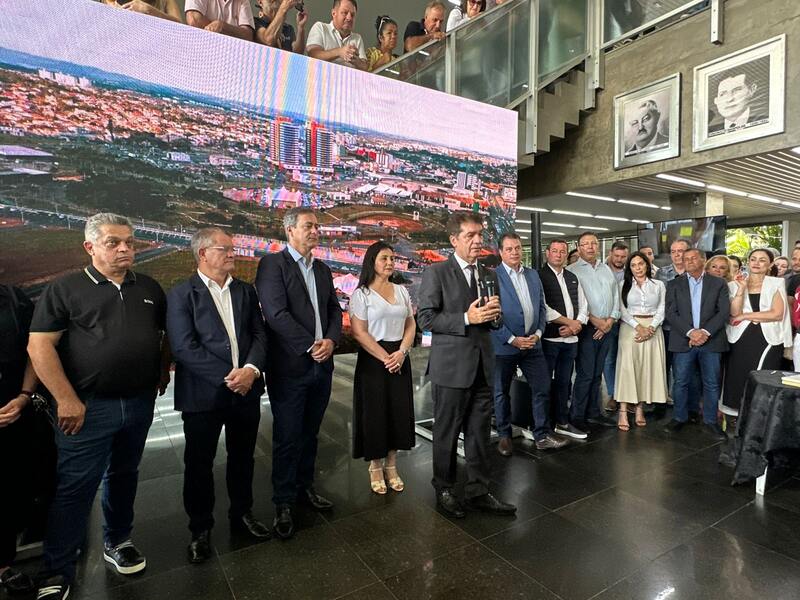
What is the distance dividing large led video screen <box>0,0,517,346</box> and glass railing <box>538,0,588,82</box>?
9.76ft

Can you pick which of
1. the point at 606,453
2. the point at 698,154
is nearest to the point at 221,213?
the point at 606,453

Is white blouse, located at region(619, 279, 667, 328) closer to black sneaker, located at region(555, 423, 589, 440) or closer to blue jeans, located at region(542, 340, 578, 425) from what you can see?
blue jeans, located at region(542, 340, 578, 425)

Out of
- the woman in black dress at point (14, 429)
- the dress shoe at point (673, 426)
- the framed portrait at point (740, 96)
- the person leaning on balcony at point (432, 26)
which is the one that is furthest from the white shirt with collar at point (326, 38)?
the framed portrait at point (740, 96)

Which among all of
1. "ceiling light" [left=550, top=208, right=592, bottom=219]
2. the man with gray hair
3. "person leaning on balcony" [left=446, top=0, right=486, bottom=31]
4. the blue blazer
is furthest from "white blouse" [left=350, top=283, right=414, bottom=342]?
"ceiling light" [left=550, top=208, right=592, bottom=219]

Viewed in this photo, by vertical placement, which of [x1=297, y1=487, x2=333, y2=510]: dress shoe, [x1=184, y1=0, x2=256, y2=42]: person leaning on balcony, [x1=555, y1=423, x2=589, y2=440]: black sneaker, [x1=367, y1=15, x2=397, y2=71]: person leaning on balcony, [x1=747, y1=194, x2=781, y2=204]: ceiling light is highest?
[x1=367, y1=15, x2=397, y2=71]: person leaning on balcony

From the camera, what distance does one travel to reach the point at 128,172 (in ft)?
8.23

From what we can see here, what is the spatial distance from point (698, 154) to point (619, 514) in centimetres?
538

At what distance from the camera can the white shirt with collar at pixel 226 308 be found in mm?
2072

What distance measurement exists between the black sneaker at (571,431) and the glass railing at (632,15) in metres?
5.70

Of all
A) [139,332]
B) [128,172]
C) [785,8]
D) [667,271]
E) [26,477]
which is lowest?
[26,477]

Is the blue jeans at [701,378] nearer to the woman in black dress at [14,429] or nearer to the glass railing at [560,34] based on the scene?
the glass railing at [560,34]

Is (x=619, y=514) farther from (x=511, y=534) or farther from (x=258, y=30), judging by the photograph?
(x=258, y=30)

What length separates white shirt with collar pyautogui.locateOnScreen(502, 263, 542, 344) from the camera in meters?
3.26

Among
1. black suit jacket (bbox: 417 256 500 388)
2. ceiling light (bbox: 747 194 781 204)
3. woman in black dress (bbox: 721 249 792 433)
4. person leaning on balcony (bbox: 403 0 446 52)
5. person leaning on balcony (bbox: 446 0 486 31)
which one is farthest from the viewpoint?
ceiling light (bbox: 747 194 781 204)
